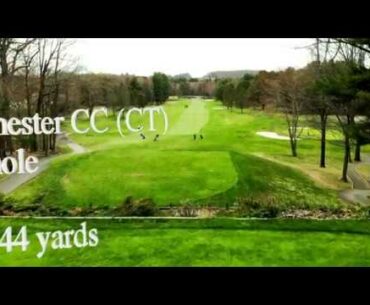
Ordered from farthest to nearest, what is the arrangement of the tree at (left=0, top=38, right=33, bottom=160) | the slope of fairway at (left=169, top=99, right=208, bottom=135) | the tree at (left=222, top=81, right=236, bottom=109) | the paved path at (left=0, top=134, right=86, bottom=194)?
1. the tree at (left=222, top=81, right=236, bottom=109)
2. the slope of fairway at (left=169, top=99, right=208, bottom=135)
3. the paved path at (left=0, top=134, right=86, bottom=194)
4. the tree at (left=0, top=38, right=33, bottom=160)

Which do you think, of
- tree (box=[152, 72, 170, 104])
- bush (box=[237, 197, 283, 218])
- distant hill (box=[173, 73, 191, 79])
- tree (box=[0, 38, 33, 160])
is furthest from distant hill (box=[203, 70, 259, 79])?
tree (box=[0, 38, 33, 160])

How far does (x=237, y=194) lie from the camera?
5797 millimetres

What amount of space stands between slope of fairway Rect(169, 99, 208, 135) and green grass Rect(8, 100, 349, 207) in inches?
0.4

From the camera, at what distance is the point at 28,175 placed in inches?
220

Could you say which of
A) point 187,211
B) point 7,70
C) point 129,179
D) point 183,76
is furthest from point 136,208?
point 7,70

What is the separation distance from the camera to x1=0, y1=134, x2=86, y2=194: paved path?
554cm

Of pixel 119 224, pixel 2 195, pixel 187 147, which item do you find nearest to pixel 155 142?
pixel 187 147

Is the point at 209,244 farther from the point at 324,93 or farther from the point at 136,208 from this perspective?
the point at 324,93

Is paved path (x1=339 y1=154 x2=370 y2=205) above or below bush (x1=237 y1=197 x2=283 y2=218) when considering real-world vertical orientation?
above

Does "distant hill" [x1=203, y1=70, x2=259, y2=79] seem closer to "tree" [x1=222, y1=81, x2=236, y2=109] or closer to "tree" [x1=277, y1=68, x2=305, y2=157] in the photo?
"tree" [x1=222, y1=81, x2=236, y2=109]

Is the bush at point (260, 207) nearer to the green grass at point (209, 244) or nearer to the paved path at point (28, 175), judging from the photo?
the green grass at point (209, 244)

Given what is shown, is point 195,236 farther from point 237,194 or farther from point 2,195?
point 2,195
